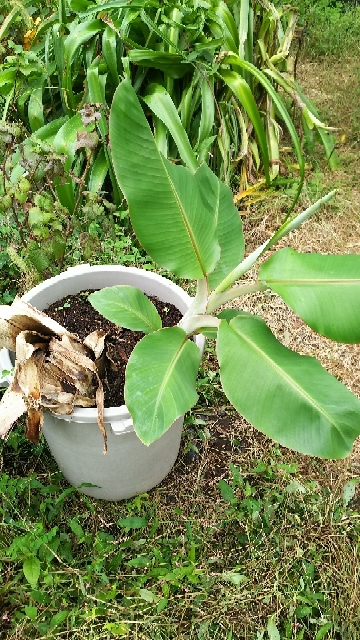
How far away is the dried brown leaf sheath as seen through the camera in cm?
117

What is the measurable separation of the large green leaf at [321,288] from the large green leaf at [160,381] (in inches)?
9.2

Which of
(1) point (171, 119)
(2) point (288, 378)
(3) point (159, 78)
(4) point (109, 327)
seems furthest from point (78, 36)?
(2) point (288, 378)

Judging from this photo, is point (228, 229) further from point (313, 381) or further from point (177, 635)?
point (177, 635)

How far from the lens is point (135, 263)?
7.18 ft

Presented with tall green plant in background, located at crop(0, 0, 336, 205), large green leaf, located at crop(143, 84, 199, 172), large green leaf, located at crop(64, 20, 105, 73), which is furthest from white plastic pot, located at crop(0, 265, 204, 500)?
large green leaf, located at crop(64, 20, 105, 73)

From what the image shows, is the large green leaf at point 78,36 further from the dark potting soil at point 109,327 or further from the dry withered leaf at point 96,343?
the dry withered leaf at point 96,343

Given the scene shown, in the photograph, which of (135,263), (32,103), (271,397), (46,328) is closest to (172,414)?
(271,397)

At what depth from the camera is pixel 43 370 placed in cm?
125

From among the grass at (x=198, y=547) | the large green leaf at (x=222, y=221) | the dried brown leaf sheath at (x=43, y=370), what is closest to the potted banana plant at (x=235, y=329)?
the large green leaf at (x=222, y=221)

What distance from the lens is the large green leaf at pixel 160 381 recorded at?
96 centimetres

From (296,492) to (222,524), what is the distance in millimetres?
248

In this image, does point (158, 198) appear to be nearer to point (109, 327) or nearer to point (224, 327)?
point (224, 327)

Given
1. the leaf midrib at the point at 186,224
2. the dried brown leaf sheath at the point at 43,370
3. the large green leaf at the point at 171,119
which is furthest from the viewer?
the large green leaf at the point at 171,119

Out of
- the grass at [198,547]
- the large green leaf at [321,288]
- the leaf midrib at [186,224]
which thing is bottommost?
the grass at [198,547]
